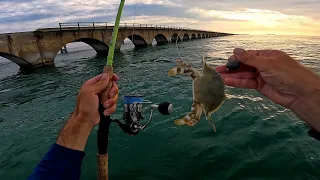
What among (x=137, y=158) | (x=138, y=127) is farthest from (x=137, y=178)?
(x=138, y=127)

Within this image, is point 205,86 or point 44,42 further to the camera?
point 44,42

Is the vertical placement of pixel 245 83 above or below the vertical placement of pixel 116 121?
above

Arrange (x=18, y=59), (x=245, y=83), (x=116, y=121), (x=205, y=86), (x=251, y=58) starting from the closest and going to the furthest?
(x=251, y=58) → (x=205, y=86) → (x=245, y=83) → (x=116, y=121) → (x=18, y=59)

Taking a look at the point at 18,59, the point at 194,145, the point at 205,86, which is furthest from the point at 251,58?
the point at 18,59

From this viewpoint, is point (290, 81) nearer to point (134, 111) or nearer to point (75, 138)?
point (134, 111)

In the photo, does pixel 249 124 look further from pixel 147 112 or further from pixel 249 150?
pixel 147 112

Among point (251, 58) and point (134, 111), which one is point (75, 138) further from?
point (251, 58)

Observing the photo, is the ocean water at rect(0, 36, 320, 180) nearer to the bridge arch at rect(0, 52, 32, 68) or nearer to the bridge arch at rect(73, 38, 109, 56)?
the bridge arch at rect(0, 52, 32, 68)

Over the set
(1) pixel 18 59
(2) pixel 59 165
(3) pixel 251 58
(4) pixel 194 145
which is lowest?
(4) pixel 194 145

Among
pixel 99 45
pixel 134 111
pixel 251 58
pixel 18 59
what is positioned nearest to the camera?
pixel 251 58
